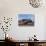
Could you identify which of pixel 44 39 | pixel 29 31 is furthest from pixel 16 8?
pixel 44 39

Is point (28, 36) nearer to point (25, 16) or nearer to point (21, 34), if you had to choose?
point (21, 34)

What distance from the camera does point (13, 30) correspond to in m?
4.80

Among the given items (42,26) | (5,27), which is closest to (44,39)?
(42,26)

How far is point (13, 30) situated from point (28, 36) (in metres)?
0.55

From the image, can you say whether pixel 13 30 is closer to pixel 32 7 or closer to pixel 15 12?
pixel 15 12

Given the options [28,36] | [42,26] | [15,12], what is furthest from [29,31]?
[15,12]

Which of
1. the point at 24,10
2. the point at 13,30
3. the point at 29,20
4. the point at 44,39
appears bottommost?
the point at 44,39

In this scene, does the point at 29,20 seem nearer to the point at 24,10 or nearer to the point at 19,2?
the point at 24,10

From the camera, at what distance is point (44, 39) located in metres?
4.80

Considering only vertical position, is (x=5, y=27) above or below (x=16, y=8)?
below

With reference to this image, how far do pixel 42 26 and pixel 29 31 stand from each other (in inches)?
18.8

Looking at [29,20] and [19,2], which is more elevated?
[19,2]

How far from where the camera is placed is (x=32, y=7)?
4.84m

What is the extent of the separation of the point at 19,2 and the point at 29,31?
104 cm
